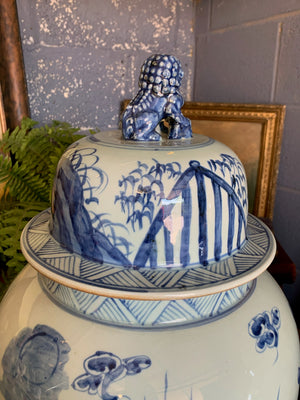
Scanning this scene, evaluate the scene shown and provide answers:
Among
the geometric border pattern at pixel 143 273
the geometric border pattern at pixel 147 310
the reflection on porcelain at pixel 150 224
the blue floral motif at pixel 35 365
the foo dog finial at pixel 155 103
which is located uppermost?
the foo dog finial at pixel 155 103

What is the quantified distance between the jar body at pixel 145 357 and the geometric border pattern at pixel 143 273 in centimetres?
9

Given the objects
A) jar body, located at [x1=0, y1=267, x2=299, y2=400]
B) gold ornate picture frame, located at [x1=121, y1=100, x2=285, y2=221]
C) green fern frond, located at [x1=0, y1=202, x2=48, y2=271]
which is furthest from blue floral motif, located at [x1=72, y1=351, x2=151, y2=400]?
gold ornate picture frame, located at [x1=121, y1=100, x2=285, y2=221]

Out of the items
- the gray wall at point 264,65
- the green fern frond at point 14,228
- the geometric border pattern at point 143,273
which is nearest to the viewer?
the geometric border pattern at point 143,273

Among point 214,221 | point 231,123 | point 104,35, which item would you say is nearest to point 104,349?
point 214,221

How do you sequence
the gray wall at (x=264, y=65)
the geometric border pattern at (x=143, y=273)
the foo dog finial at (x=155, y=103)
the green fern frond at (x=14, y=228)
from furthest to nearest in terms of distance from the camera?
the gray wall at (x=264, y=65)
the green fern frond at (x=14, y=228)
the foo dog finial at (x=155, y=103)
the geometric border pattern at (x=143, y=273)

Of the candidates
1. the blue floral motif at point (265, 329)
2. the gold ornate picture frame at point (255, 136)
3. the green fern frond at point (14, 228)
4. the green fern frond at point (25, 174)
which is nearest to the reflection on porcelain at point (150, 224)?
the blue floral motif at point (265, 329)

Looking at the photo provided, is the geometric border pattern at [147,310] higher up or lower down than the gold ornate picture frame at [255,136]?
lower down

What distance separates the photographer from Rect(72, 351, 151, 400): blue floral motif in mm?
480

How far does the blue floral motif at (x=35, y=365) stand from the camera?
0.51 m

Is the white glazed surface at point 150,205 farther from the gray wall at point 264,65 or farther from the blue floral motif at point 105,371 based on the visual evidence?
the gray wall at point 264,65

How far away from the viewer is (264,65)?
3.95 feet

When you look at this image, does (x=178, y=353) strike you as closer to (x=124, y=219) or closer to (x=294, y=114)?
(x=124, y=219)

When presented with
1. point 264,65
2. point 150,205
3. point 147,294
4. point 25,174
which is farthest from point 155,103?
point 264,65

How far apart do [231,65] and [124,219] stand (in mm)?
1035
